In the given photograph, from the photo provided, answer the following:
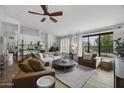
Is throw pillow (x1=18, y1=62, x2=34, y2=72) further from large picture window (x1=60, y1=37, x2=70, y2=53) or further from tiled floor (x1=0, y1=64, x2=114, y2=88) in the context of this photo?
large picture window (x1=60, y1=37, x2=70, y2=53)

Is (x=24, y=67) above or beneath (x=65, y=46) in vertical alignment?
beneath

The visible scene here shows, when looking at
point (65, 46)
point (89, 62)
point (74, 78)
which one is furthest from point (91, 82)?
point (65, 46)

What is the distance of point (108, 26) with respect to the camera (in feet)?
11.9

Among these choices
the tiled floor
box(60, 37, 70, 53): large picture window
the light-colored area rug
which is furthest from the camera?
box(60, 37, 70, 53): large picture window

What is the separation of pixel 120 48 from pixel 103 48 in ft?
2.52

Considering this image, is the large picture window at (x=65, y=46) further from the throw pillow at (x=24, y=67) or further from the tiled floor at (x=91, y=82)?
the throw pillow at (x=24, y=67)

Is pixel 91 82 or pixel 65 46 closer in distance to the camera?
pixel 91 82

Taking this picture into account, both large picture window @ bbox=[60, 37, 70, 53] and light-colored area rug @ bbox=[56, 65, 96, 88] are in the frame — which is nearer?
light-colored area rug @ bbox=[56, 65, 96, 88]

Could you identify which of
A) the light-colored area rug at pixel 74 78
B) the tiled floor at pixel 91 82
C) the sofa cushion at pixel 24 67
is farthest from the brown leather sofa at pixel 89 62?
the sofa cushion at pixel 24 67

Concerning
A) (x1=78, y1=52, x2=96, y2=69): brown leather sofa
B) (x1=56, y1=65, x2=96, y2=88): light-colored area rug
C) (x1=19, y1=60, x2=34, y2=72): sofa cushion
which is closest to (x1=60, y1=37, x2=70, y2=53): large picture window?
(x1=78, y1=52, x2=96, y2=69): brown leather sofa

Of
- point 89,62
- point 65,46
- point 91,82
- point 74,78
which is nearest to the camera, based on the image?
point 91,82

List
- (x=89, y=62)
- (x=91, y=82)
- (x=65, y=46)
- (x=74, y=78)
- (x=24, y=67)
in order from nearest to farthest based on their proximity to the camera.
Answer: (x=24, y=67)
(x=91, y=82)
(x=74, y=78)
(x=89, y=62)
(x=65, y=46)

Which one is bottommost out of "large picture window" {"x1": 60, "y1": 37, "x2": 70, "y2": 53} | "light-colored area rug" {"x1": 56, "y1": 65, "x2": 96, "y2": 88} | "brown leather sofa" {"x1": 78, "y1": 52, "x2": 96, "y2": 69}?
"light-colored area rug" {"x1": 56, "y1": 65, "x2": 96, "y2": 88}

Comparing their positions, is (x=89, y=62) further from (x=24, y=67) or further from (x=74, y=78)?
(x=24, y=67)
